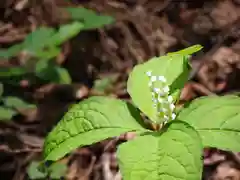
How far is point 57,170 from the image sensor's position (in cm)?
211

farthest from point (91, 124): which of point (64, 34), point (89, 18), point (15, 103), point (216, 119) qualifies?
point (89, 18)

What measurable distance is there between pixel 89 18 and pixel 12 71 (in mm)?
645

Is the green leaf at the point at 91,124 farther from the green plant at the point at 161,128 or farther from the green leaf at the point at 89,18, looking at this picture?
the green leaf at the point at 89,18

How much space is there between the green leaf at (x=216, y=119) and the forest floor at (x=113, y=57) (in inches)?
24.4

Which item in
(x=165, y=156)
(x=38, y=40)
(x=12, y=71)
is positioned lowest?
(x=12, y=71)

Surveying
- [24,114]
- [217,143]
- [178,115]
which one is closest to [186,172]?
[217,143]

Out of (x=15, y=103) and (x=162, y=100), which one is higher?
(x=162, y=100)

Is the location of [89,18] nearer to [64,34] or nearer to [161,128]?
[64,34]

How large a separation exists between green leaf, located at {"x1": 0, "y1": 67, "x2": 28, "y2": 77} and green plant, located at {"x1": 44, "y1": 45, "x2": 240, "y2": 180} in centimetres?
89

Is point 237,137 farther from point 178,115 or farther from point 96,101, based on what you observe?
point 96,101

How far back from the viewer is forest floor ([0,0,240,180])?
222 cm

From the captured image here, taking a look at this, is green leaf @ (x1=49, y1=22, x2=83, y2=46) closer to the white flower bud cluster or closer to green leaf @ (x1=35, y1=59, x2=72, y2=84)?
green leaf @ (x1=35, y1=59, x2=72, y2=84)

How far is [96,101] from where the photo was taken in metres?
1.67

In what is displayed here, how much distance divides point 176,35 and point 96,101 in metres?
1.43
